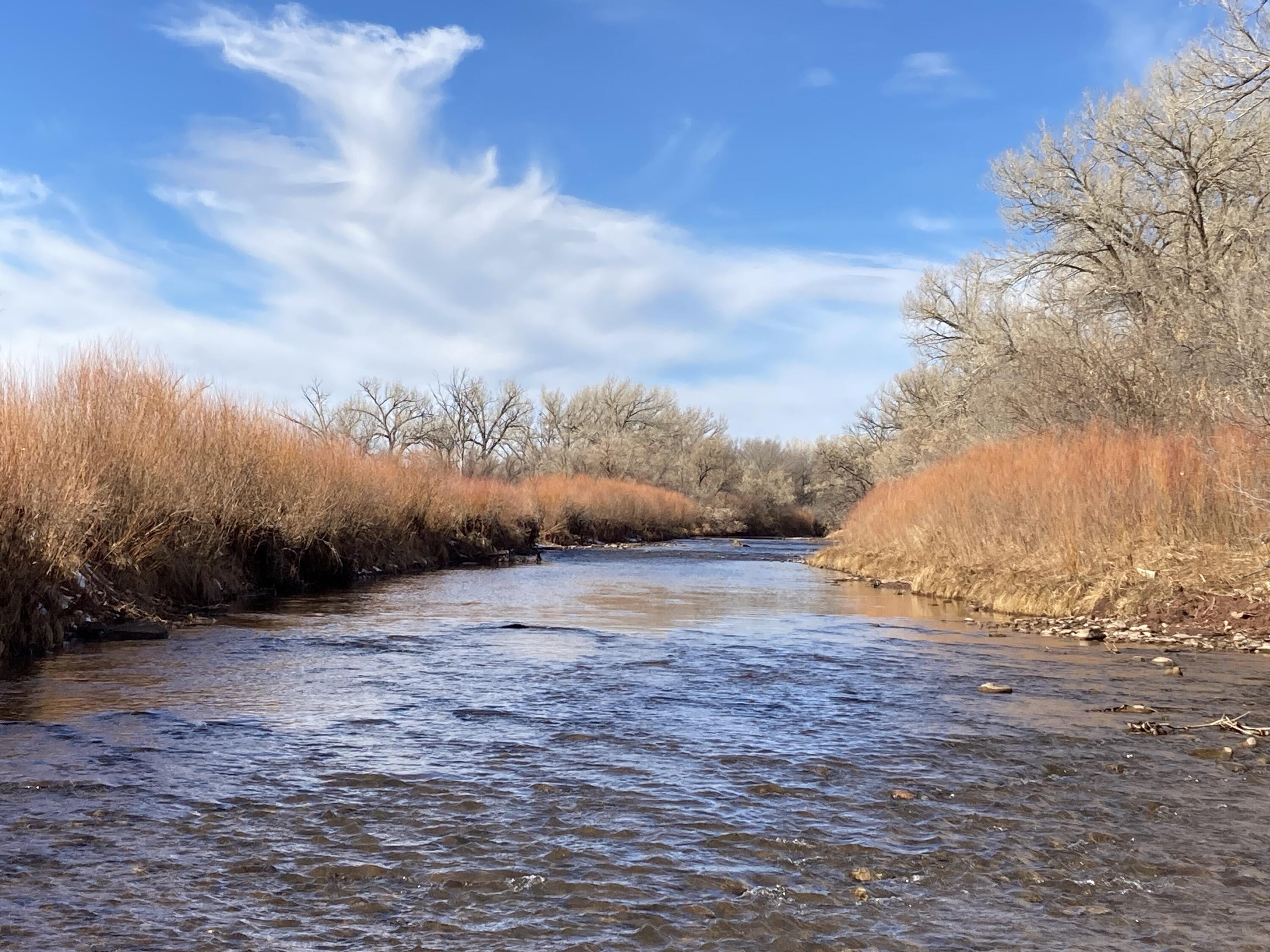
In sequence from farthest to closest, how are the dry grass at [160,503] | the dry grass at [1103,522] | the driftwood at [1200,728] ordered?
the dry grass at [1103,522] < the dry grass at [160,503] < the driftwood at [1200,728]

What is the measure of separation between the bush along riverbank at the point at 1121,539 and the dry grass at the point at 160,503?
1040cm

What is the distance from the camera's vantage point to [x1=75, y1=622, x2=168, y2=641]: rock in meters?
9.45

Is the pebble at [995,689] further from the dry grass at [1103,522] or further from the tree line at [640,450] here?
the tree line at [640,450]

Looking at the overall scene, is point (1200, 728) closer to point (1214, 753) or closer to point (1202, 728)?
point (1202, 728)

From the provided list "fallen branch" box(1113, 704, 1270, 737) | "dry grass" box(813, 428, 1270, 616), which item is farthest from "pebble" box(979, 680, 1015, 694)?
"dry grass" box(813, 428, 1270, 616)

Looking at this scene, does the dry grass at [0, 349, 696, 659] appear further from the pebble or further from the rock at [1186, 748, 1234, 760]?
the rock at [1186, 748, 1234, 760]

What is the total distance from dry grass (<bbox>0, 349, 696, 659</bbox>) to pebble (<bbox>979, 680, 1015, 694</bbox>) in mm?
8177

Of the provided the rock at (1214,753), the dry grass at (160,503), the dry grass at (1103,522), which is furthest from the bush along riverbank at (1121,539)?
the dry grass at (160,503)

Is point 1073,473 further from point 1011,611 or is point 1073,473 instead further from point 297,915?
point 297,915

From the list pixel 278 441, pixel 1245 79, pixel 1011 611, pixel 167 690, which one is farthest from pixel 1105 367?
pixel 167 690

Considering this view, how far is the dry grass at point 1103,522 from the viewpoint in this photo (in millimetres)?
10984

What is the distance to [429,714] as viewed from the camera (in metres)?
6.38

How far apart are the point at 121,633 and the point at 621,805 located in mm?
7197

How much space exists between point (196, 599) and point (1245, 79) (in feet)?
52.7
